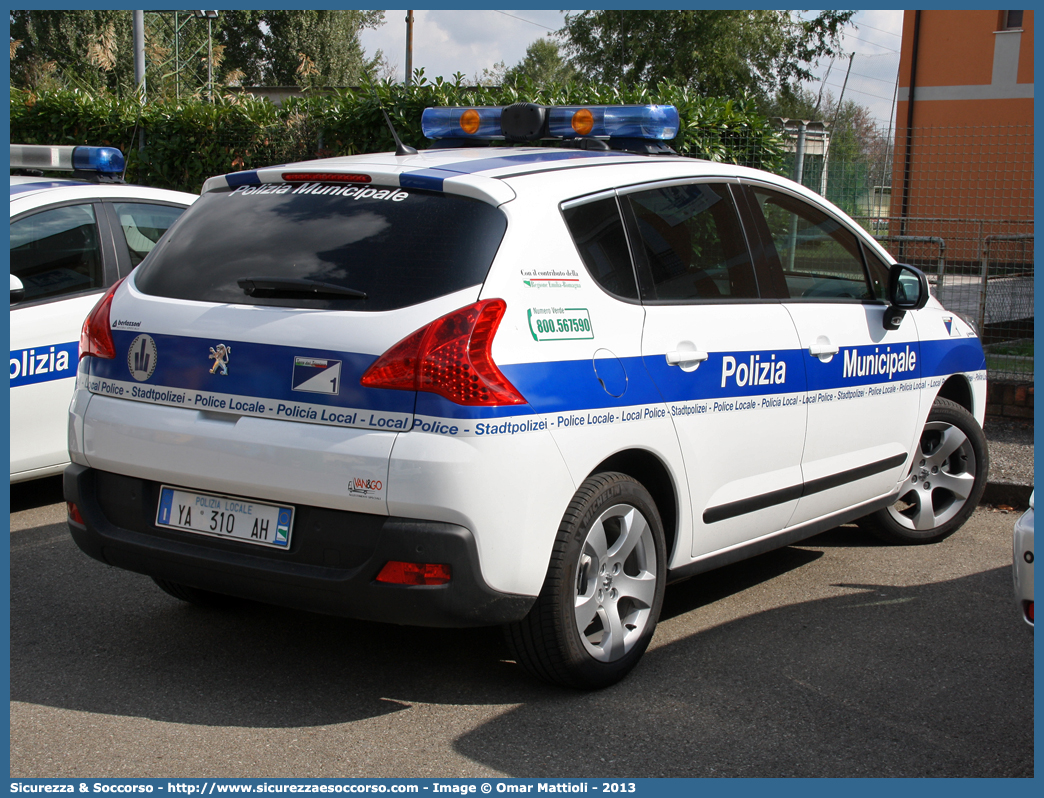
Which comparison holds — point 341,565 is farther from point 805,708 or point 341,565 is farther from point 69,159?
point 69,159

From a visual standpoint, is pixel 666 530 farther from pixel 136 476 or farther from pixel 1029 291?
pixel 1029 291

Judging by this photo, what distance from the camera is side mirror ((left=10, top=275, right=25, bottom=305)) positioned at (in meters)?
5.17

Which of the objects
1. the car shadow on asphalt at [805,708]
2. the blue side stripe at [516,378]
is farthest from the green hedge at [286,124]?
the car shadow on asphalt at [805,708]

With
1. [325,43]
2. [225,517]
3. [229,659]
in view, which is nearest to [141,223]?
[229,659]

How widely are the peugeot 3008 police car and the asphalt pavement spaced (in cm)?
Result: 27

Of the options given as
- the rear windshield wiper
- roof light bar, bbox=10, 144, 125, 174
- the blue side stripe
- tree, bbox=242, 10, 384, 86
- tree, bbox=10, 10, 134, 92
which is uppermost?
tree, bbox=242, 10, 384, 86

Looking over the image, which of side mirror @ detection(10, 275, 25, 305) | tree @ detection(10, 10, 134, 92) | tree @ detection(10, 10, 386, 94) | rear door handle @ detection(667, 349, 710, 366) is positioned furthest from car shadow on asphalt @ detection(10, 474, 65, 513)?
tree @ detection(10, 10, 134, 92)

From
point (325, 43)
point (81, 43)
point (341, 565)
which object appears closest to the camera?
point (341, 565)

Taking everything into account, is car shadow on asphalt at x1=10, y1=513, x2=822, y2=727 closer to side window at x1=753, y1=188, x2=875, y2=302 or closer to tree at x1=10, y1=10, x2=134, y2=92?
side window at x1=753, y1=188, x2=875, y2=302

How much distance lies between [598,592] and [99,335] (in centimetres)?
187

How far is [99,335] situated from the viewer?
11.8ft

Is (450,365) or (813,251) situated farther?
(813,251)

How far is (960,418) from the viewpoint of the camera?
533 centimetres
